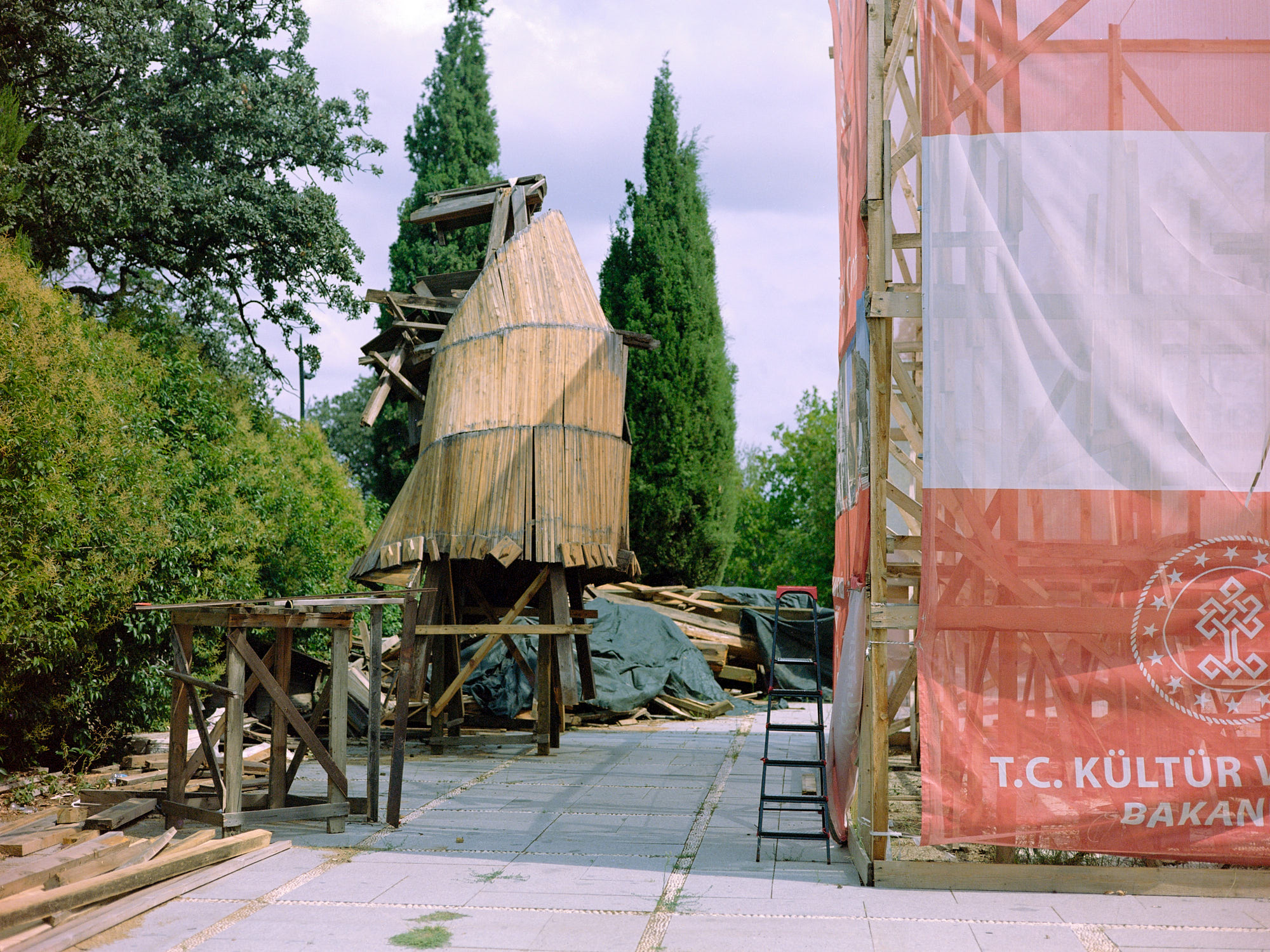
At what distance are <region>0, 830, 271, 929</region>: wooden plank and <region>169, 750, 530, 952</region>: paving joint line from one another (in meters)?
0.58

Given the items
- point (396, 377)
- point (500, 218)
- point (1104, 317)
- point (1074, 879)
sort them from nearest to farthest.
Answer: point (1074, 879) → point (1104, 317) → point (500, 218) → point (396, 377)

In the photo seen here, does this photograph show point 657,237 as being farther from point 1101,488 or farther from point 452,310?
point 1101,488

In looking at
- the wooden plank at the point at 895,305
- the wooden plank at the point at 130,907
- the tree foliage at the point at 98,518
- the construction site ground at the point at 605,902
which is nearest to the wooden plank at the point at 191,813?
the construction site ground at the point at 605,902

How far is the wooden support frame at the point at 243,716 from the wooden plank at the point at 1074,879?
4117 mm

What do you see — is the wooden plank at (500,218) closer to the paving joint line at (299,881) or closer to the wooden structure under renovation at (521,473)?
the wooden structure under renovation at (521,473)

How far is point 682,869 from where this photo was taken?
6984 mm

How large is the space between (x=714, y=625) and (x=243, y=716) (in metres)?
13.7

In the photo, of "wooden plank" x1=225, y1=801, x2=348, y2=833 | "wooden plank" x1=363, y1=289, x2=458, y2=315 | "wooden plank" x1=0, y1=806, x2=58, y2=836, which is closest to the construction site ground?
"wooden plank" x1=225, y1=801, x2=348, y2=833

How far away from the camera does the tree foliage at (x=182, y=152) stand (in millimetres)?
14648

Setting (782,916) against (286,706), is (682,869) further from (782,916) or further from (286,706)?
(286,706)

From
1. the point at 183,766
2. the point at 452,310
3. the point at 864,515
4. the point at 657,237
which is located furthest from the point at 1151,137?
the point at 657,237

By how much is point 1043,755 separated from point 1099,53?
414 cm

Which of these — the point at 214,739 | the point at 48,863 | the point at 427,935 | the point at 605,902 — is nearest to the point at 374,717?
the point at 214,739

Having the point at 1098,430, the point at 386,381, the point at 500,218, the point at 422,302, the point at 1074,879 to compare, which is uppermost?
the point at 500,218
